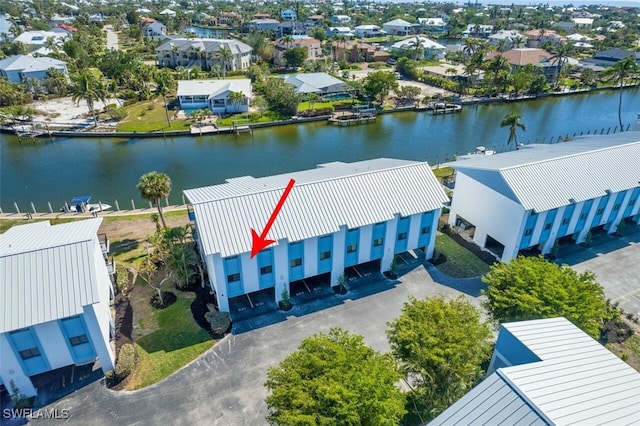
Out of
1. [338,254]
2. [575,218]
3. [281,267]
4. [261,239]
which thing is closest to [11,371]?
[261,239]

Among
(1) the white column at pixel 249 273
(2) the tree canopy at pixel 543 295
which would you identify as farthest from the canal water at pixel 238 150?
(2) the tree canopy at pixel 543 295

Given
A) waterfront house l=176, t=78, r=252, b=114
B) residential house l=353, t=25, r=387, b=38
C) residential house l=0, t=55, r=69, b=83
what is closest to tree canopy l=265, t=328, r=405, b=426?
waterfront house l=176, t=78, r=252, b=114

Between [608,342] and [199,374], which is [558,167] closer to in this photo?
[608,342]

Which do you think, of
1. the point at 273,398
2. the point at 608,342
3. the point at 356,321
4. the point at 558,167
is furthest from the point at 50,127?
the point at 608,342

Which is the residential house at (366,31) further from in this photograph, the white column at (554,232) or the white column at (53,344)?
the white column at (53,344)

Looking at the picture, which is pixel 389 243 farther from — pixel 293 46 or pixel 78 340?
pixel 293 46

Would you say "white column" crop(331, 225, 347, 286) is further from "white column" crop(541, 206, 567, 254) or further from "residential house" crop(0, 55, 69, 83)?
"residential house" crop(0, 55, 69, 83)
